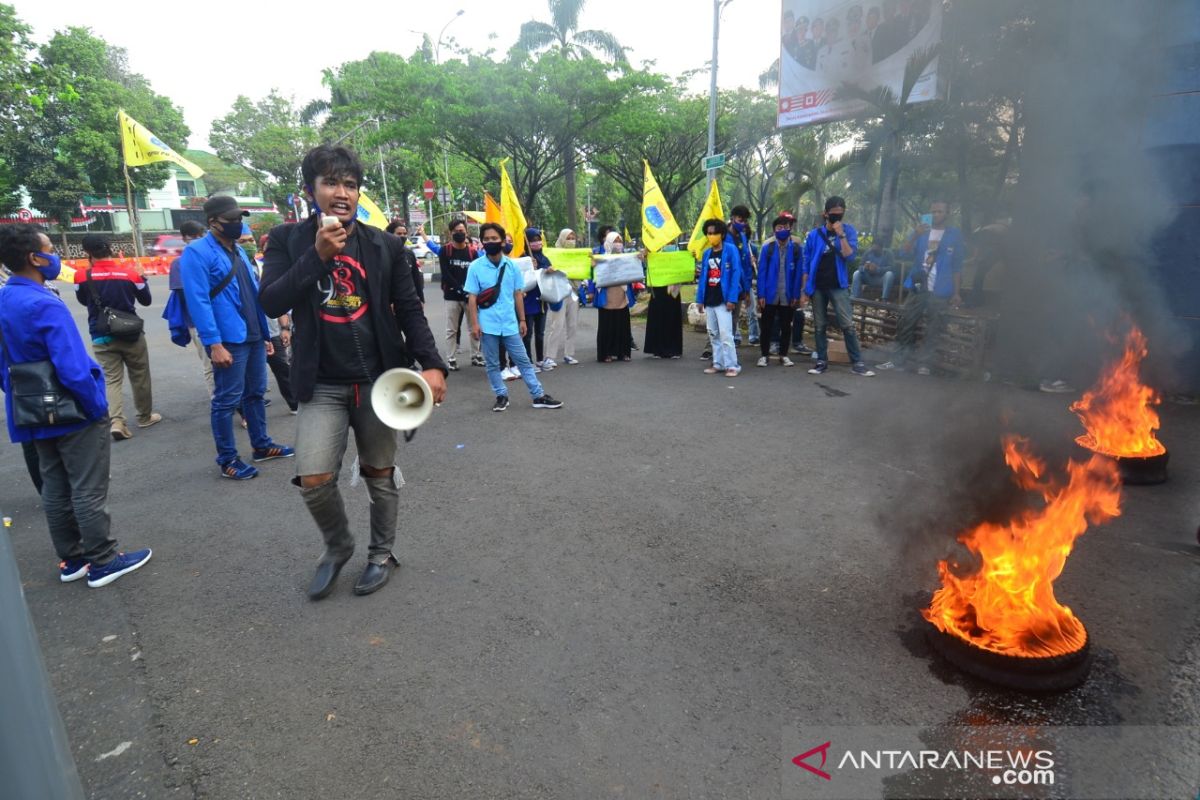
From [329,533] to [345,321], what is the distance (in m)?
1.07

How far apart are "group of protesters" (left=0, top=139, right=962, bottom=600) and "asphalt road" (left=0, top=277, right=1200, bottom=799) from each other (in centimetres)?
42

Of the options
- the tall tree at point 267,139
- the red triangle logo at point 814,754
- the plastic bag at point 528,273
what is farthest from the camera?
the tall tree at point 267,139

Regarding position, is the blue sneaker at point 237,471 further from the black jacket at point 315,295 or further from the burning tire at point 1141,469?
the burning tire at point 1141,469

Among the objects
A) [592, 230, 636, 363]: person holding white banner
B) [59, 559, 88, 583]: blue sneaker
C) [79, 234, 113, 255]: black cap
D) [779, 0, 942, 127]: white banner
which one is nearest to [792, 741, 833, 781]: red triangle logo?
[59, 559, 88, 583]: blue sneaker

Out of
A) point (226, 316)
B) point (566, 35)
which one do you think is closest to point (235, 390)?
point (226, 316)

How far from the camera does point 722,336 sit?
7918mm

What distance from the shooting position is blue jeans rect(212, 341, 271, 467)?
188 inches

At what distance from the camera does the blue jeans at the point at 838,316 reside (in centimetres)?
764

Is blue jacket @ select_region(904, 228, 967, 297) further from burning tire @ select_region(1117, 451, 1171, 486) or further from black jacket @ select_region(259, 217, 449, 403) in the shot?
black jacket @ select_region(259, 217, 449, 403)

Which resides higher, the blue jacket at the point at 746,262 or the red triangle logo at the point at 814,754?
the blue jacket at the point at 746,262

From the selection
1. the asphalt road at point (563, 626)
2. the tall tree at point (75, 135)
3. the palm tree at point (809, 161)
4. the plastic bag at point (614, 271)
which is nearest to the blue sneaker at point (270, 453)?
the asphalt road at point (563, 626)

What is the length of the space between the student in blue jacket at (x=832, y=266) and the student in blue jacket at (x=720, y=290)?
0.85 metres

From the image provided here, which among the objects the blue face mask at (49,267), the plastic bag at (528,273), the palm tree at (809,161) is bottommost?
the plastic bag at (528,273)

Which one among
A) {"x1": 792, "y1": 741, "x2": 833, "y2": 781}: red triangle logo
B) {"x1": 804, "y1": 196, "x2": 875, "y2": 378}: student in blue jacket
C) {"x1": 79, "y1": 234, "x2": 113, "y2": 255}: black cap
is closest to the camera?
{"x1": 792, "y1": 741, "x2": 833, "y2": 781}: red triangle logo
